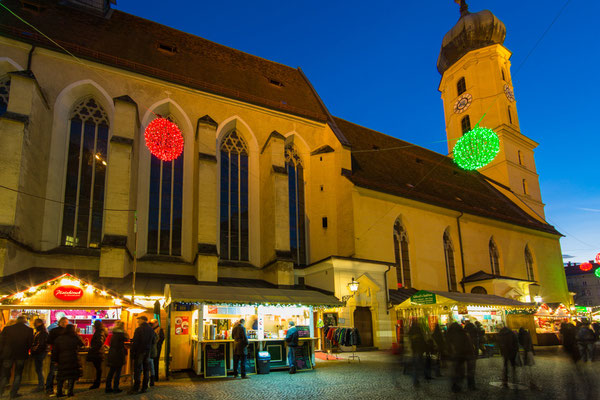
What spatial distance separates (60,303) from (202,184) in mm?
8435

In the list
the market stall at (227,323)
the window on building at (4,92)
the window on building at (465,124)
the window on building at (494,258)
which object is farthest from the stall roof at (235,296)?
the window on building at (465,124)

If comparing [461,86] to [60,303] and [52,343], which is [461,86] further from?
[52,343]

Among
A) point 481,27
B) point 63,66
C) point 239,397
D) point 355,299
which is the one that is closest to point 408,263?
point 355,299

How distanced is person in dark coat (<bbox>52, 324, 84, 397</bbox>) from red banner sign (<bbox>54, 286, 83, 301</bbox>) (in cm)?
287

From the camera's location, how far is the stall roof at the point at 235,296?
1326 cm

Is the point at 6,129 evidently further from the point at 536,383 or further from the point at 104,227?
the point at 536,383

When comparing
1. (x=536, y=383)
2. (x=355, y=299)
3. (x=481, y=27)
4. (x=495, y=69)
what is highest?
(x=481, y=27)

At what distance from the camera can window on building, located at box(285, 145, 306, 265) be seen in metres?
23.1

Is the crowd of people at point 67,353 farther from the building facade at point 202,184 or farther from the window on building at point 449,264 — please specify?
the window on building at point 449,264

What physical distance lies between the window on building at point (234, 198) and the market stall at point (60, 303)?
8.10m

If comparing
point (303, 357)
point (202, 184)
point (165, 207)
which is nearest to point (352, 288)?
point (303, 357)

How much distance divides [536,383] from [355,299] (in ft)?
33.0

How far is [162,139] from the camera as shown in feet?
51.0

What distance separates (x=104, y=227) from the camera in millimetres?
17391
